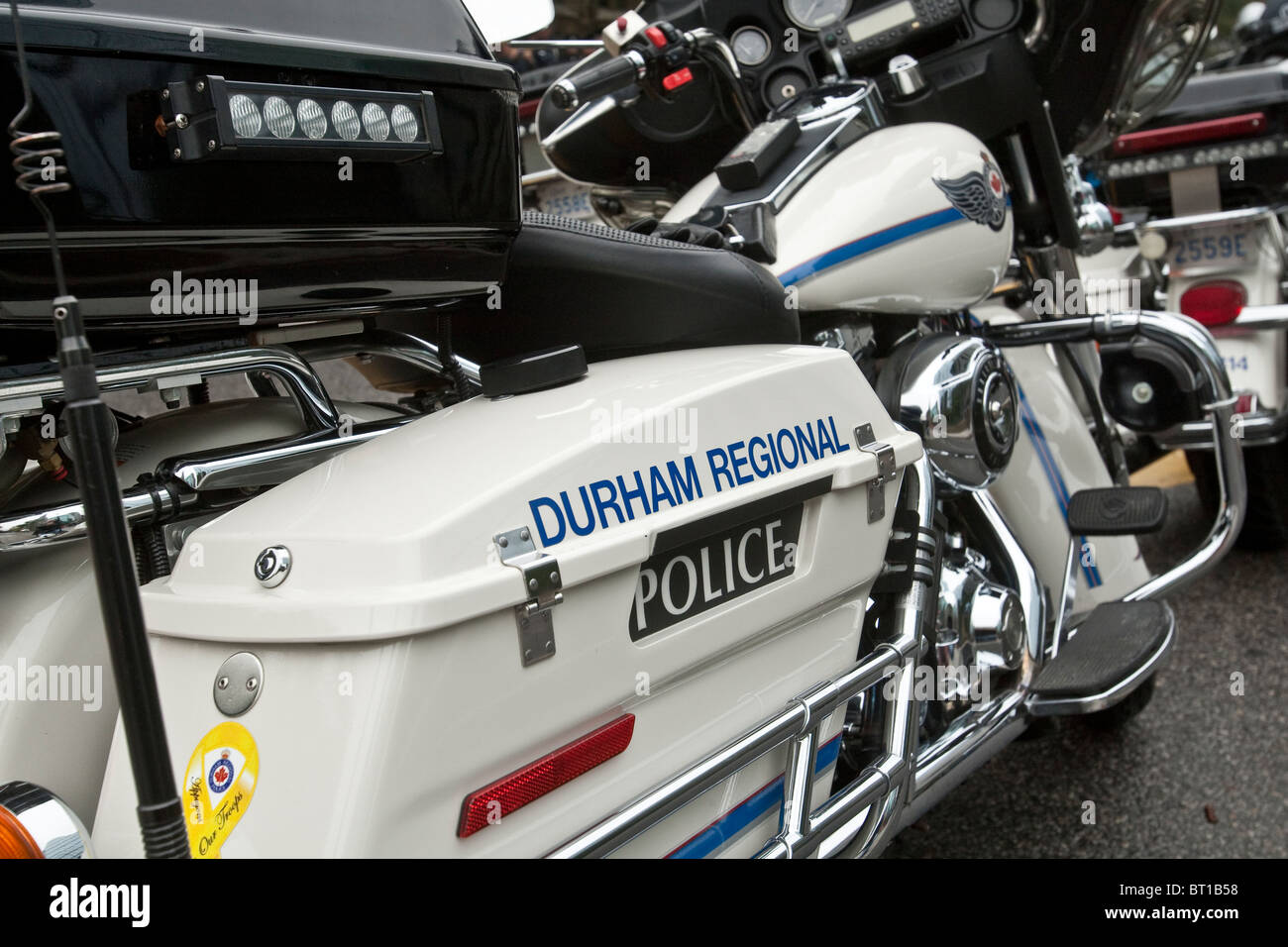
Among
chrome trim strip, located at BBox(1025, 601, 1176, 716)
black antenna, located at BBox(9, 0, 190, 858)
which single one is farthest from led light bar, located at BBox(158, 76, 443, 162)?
chrome trim strip, located at BBox(1025, 601, 1176, 716)

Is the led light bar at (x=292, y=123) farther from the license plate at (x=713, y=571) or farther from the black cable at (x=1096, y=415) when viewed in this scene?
the black cable at (x=1096, y=415)

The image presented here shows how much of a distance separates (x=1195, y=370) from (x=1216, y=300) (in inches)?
53.0

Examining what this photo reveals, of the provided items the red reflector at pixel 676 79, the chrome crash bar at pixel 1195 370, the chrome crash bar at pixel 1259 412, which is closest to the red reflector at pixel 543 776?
the chrome crash bar at pixel 1195 370

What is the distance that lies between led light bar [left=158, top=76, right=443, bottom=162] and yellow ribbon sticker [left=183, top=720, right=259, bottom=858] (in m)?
0.44

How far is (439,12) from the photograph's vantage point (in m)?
1.05

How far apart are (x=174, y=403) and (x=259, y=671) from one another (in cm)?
33

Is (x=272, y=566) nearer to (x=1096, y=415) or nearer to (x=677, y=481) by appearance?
(x=677, y=481)

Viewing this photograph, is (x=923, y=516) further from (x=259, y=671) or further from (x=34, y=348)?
(x=34, y=348)

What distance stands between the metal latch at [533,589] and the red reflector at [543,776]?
0.10 metres

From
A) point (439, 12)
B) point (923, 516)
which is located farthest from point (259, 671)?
point (923, 516)

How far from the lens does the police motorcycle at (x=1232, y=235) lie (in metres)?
2.99

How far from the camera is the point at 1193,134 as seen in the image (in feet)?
10.1

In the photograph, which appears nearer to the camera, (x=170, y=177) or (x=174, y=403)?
(x=170, y=177)

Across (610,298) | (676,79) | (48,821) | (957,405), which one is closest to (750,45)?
(676,79)
